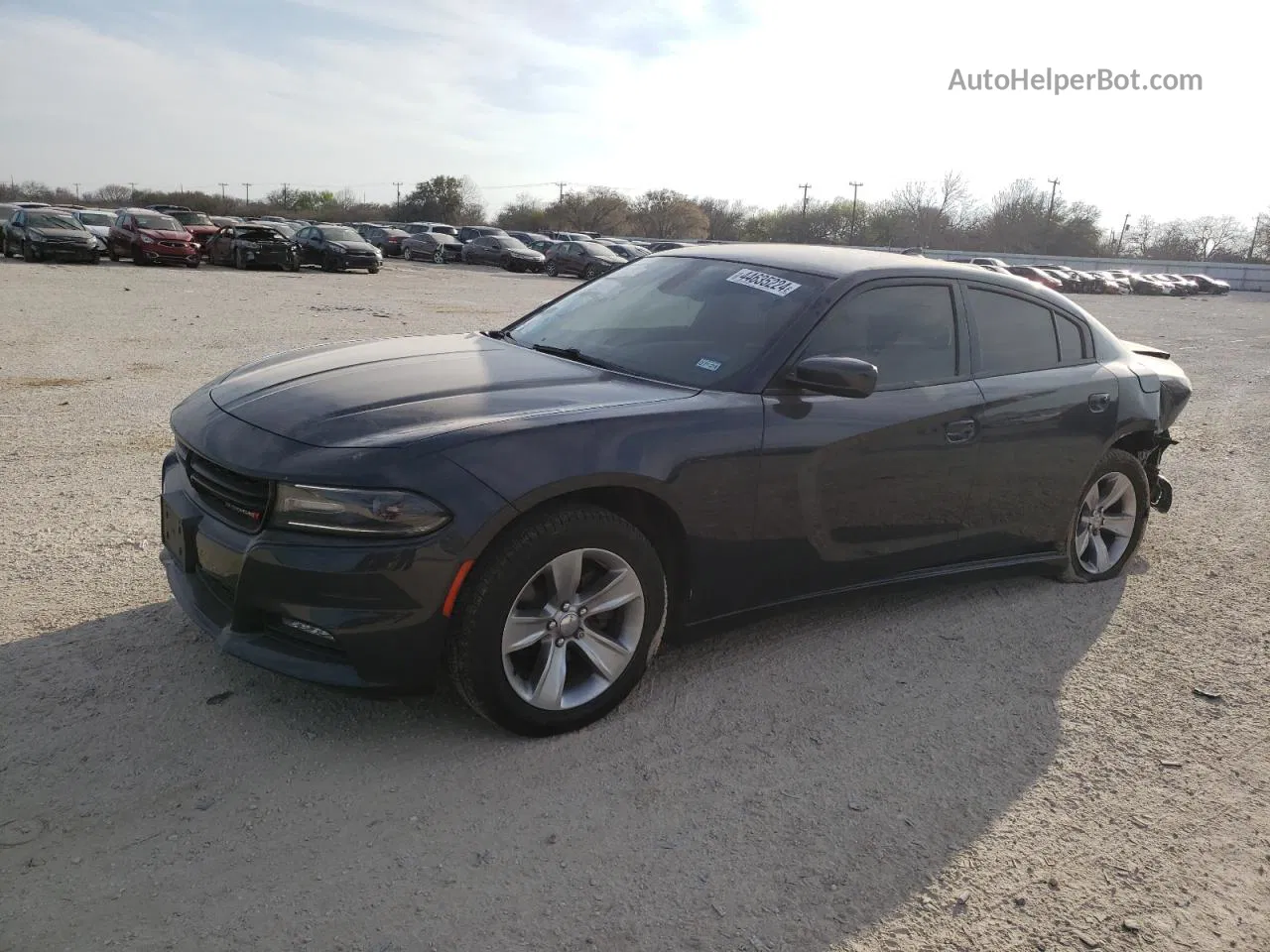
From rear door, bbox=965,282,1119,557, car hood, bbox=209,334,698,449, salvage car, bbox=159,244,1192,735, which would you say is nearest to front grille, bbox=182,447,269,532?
salvage car, bbox=159,244,1192,735

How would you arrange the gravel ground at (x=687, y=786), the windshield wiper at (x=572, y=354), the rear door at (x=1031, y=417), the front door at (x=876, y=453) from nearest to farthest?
the gravel ground at (x=687, y=786) → the front door at (x=876, y=453) → the windshield wiper at (x=572, y=354) → the rear door at (x=1031, y=417)

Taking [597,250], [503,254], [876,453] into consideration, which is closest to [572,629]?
[876,453]

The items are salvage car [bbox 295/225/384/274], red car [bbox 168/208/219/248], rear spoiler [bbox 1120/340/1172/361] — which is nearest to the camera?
rear spoiler [bbox 1120/340/1172/361]

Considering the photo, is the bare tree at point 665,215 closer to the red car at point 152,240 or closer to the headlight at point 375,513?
the red car at point 152,240

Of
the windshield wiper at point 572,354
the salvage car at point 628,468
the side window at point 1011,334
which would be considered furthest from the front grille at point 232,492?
the side window at point 1011,334

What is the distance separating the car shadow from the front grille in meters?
0.65

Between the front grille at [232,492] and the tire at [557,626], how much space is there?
70 centimetres

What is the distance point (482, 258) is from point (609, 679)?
135 ft

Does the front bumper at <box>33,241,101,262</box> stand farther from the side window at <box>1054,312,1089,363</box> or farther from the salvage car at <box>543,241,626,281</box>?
the side window at <box>1054,312,1089,363</box>

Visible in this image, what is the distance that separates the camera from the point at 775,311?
12.9ft

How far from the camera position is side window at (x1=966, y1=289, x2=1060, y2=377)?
4.42m

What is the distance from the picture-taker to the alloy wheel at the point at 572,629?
10.4ft

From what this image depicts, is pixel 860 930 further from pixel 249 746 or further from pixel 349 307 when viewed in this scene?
pixel 349 307

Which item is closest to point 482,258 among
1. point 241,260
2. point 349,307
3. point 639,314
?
point 241,260
